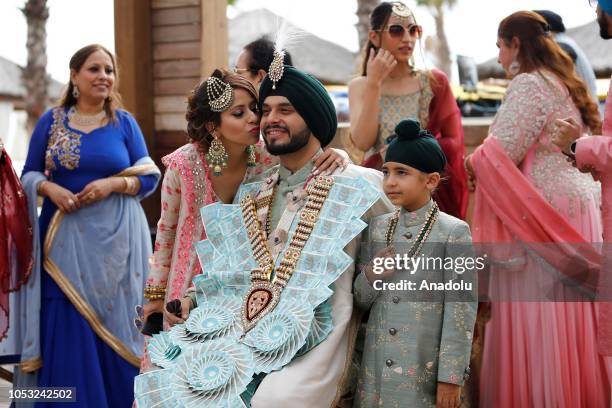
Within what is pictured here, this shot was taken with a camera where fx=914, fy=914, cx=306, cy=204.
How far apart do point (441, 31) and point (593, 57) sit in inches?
567

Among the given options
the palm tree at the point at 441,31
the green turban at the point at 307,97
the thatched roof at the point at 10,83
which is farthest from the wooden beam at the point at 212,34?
the palm tree at the point at 441,31

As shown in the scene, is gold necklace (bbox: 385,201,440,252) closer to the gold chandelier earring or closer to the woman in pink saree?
the gold chandelier earring

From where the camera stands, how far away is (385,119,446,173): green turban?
3441mm

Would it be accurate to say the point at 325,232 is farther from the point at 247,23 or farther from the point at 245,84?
the point at 247,23

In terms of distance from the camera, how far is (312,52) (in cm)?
2417

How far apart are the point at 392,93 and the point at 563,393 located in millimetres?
1738

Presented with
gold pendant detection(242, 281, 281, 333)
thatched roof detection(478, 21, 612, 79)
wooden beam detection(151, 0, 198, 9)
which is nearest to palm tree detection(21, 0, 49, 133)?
thatched roof detection(478, 21, 612, 79)

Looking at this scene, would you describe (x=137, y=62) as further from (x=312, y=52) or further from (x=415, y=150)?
(x=312, y=52)

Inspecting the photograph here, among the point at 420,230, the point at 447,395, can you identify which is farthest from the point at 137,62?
the point at 447,395

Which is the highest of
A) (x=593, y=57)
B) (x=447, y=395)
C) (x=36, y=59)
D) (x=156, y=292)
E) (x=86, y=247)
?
(x=36, y=59)

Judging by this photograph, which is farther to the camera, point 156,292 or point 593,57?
point 593,57

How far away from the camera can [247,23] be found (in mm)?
24297

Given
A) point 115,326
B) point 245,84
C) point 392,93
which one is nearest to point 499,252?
point 392,93

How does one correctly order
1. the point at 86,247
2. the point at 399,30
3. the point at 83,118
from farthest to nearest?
the point at 83,118, the point at 86,247, the point at 399,30
